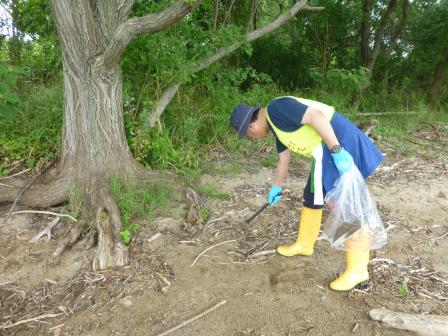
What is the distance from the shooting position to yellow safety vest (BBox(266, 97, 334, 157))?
263 cm

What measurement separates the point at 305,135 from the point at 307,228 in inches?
36.1

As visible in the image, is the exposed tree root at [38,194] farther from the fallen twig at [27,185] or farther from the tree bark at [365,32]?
the tree bark at [365,32]

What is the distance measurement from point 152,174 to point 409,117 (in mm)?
5764

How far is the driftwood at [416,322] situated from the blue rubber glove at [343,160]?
100cm

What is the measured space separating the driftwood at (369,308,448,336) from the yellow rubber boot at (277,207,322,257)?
0.81 meters

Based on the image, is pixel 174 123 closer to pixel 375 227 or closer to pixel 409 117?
pixel 375 227

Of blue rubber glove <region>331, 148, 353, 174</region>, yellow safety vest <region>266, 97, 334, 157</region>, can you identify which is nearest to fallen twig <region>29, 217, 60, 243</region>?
yellow safety vest <region>266, 97, 334, 157</region>

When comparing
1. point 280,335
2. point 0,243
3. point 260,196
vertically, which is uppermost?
point 260,196

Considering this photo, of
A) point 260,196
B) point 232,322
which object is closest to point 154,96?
point 260,196

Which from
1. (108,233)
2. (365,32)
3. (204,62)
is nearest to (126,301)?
(108,233)

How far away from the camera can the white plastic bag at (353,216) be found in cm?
259

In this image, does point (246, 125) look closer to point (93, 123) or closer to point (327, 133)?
point (327, 133)

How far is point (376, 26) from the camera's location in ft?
30.5

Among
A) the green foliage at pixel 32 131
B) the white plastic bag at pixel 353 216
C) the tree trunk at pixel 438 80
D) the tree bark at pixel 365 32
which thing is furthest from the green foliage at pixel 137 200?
the tree trunk at pixel 438 80
